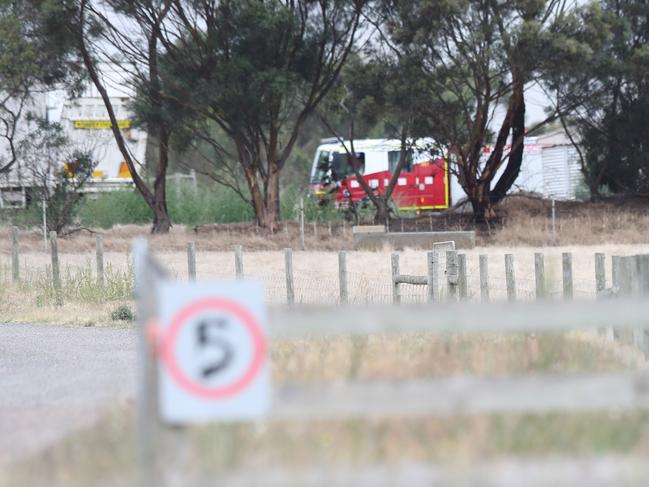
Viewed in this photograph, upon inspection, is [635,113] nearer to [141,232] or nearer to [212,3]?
[212,3]

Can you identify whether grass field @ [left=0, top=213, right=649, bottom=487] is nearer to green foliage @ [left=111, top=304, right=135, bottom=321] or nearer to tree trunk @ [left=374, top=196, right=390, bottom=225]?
green foliage @ [left=111, top=304, right=135, bottom=321]

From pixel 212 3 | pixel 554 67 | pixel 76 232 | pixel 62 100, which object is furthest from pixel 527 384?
pixel 62 100

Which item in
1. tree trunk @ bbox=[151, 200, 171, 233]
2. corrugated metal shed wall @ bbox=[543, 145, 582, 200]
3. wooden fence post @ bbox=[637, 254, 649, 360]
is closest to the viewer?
wooden fence post @ bbox=[637, 254, 649, 360]

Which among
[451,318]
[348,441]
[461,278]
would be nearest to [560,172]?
[461,278]

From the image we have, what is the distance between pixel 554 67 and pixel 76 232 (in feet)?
47.1

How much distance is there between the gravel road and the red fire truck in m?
22.1

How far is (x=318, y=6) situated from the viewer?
31953 millimetres

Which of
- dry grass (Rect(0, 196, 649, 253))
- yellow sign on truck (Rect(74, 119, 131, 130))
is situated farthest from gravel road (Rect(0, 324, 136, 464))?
yellow sign on truck (Rect(74, 119, 131, 130))

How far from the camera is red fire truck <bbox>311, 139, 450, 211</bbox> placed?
38406 millimetres

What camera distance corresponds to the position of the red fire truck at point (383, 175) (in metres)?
38.4

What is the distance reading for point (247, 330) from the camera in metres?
5.52

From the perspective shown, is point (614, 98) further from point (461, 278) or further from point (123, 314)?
point (123, 314)

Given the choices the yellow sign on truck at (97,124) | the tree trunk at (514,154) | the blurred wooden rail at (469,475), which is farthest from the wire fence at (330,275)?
the blurred wooden rail at (469,475)

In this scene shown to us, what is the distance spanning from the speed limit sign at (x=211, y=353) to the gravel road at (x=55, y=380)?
1.79 metres
